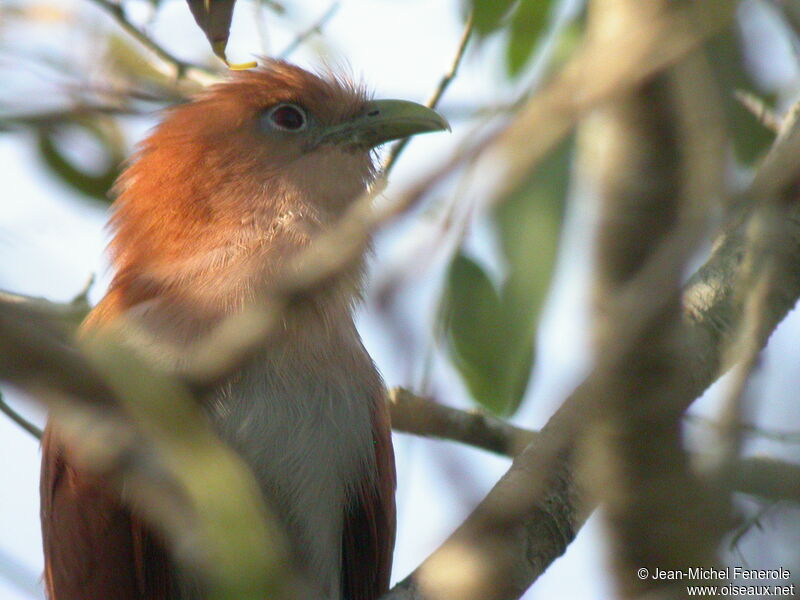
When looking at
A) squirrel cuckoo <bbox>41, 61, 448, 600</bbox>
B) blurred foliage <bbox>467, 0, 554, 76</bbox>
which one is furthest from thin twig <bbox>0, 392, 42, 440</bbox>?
blurred foliage <bbox>467, 0, 554, 76</bbox>

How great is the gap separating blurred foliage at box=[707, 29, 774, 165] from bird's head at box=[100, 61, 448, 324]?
1231 millimetres

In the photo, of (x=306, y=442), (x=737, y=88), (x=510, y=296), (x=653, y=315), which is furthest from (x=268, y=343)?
(x=653, y=315)

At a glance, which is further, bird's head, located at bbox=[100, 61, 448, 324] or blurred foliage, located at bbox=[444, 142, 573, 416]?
bird's head, located at bbox=[100, 61, 448, 324]

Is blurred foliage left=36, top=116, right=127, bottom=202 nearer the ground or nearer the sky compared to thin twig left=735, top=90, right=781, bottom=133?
nearer the sky

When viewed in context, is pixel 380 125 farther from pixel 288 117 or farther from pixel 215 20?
pixel 215 20

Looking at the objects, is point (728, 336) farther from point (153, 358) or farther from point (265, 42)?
point (265, 42)

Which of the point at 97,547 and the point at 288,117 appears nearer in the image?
the point at 97,547

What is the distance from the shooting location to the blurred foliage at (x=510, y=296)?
2.14 m

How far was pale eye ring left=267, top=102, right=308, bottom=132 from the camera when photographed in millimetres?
4586

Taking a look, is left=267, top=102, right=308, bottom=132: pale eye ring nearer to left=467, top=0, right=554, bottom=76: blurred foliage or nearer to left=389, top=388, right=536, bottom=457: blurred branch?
left=389, top=388, right=536, bottom=457: blurred branch

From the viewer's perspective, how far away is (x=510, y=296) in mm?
2170

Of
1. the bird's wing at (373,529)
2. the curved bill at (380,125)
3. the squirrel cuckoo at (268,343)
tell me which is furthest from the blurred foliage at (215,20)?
the curved bill at (380,125)

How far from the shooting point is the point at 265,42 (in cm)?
502

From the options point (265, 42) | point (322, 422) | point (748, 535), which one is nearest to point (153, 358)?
point (322, 422)
